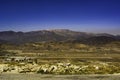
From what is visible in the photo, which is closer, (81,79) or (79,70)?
(81,79)

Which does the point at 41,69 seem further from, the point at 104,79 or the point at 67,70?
the point at 104,79

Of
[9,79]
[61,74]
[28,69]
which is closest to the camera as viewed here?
[9,79]

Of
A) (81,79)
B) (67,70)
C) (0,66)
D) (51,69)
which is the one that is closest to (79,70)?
(67,70)

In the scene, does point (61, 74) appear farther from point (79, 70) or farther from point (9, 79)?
point (9, 79)

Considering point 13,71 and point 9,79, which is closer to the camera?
point 9,79

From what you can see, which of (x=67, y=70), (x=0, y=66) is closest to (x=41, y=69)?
(x=67, y=70)

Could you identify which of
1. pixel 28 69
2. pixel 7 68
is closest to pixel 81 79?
pixel 28 69

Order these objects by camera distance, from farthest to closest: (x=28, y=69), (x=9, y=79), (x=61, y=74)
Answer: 1. (x=28, y=69)
2. (x=61, y=74)
3. (x=9, y=79)
